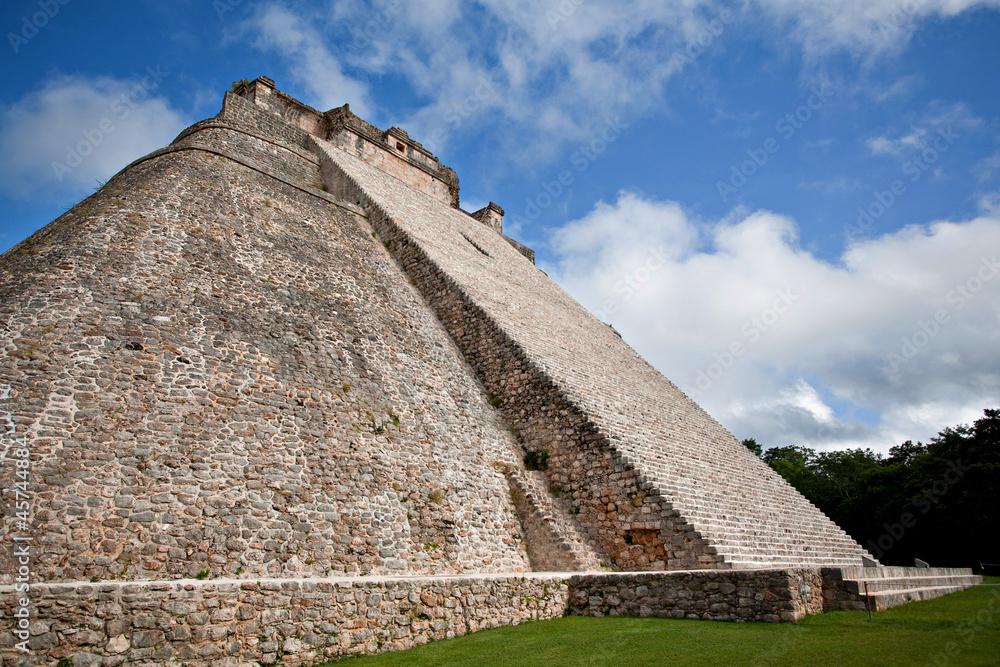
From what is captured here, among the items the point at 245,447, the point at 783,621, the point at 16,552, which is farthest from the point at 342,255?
the point at 783,621

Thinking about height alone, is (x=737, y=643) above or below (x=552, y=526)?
below

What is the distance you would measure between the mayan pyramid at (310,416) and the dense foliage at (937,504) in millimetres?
13350

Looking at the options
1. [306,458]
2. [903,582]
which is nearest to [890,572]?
[903,582]

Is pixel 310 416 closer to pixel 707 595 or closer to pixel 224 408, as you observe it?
pixel 224 408

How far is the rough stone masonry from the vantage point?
4512 mm

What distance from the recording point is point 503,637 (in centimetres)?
514

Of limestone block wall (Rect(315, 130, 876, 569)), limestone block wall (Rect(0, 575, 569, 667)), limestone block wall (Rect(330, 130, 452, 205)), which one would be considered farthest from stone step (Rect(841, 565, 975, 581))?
limestone block wall (Rect(330, 130, 452, 205))

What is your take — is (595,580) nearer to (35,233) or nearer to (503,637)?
(503,637)

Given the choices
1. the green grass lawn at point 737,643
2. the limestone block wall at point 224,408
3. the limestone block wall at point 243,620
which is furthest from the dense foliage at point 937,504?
the limestone block wall at point 243,620

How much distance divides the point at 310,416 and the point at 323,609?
2479 mm

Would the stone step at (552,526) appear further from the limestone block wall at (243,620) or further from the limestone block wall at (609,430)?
the limestone block wall at (243,620)

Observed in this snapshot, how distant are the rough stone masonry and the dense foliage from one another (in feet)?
43.1

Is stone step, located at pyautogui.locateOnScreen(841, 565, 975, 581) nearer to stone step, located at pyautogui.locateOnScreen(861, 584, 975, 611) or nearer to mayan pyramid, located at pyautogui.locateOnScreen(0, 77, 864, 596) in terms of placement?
stone step, located at pyautogui.locateOnScreen(861, 584, 975, 611)

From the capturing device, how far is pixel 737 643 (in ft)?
14.4
